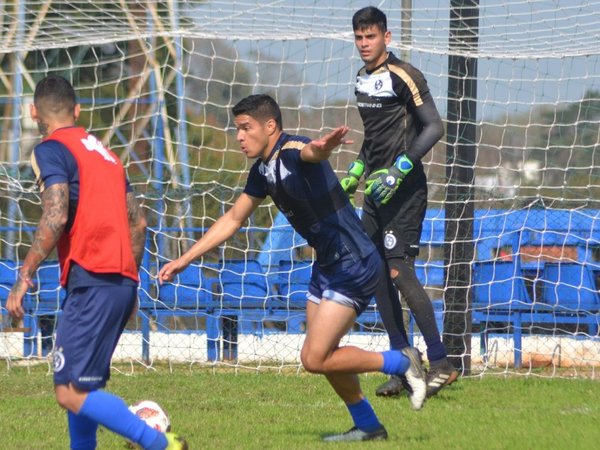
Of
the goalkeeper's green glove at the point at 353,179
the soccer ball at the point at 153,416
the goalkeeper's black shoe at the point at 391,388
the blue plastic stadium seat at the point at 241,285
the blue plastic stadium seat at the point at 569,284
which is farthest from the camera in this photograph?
the blue plastic stadium seat at the point at 241,285

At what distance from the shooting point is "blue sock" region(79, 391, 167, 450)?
5.02 m

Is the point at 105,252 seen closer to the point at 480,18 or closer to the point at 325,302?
the point at 325,302

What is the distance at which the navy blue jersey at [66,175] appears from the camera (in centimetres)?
507

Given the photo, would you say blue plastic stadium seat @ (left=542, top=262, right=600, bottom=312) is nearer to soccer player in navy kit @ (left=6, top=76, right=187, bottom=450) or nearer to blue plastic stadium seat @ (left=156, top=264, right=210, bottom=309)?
blue plastic stadium seat @ (left=156, top=264, right=210, bottom=309)

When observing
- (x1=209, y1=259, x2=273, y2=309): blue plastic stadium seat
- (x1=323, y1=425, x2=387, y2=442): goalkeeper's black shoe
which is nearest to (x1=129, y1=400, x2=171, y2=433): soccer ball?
(x1=323, y1=425, x2=387, y2=442): goalkeeper's black shoe

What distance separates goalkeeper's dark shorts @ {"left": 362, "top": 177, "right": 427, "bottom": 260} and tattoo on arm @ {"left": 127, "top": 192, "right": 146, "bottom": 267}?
2513 mm

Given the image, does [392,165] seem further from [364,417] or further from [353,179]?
[364,417]

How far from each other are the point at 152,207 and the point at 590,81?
164 inches

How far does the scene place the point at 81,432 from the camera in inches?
207

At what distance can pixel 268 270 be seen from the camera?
11070mm

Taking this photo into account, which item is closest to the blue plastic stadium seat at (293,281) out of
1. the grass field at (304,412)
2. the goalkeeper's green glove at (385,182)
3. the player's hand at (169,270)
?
the grass field at (304,412)

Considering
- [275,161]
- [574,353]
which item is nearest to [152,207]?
[574,353]

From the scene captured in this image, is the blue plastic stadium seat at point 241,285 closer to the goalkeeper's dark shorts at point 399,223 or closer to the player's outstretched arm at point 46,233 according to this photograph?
the goalkeeper's dark shorts at point 399,223

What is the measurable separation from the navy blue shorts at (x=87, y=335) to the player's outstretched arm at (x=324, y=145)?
1132 millimetres
